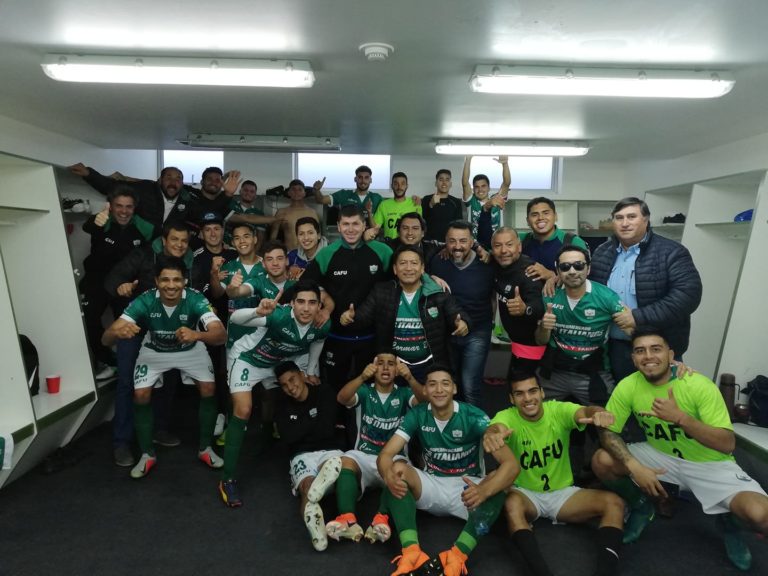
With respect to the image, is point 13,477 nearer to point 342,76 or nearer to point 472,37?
point 342,76

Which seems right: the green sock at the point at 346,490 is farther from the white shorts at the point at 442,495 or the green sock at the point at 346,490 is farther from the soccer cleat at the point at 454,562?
the soccer cleat at the point at 454,562

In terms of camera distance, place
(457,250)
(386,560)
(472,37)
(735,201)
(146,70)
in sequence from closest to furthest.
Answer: (386,560) < (472,37) < (146,70) < (457,250) < (735,201)

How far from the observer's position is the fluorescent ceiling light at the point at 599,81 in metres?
3.21

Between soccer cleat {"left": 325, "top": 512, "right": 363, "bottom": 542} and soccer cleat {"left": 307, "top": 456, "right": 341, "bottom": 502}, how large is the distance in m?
0.15

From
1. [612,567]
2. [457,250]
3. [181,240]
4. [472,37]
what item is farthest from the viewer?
[181,240]

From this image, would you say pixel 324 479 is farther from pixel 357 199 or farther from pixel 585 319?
pixel 357 199

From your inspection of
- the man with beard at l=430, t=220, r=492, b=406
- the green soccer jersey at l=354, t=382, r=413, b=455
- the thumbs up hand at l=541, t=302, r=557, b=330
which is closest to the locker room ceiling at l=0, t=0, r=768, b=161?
the man with beard at l=430, t=220, r=492, b=406

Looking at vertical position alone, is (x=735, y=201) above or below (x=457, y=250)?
Answer: above

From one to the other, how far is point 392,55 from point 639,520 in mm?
2782

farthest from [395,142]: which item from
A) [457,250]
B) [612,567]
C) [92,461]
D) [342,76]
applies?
[612,567]

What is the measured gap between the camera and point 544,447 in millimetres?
2730

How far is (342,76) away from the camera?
3533 millimetres

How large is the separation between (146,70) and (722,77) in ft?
11.1

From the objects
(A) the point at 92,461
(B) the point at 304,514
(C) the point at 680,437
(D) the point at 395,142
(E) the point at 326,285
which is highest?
(D) the point at 395,142
